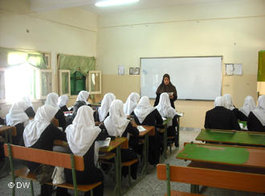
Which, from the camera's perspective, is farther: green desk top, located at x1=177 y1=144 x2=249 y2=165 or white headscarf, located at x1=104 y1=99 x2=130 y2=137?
white headscarf, located at x1=104 y1=99 x2=130 y2=137

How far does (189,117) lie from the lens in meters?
7.05

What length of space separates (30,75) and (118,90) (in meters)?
2.88

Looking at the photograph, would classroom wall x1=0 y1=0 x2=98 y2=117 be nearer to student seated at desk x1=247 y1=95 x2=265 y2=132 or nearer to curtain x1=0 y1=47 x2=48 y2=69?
curtain x1=0 y1=47 x2=48 y2=69

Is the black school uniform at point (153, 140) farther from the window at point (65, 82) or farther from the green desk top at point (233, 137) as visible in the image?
the window at point (65, 82)

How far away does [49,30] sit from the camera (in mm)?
6266

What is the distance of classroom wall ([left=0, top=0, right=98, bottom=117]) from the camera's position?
5.23 metres

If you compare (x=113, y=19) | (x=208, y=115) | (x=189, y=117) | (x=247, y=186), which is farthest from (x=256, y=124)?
(x=113, y=19)

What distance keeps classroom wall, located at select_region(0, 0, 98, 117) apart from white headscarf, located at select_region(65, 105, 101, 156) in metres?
3.34

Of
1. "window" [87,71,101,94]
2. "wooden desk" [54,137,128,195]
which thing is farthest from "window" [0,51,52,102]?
"wooden desk" [54,137,128,195]

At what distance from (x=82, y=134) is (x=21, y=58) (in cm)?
386

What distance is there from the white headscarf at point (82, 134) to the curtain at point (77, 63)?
14.5 ft

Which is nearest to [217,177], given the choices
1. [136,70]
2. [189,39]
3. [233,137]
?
[233,137]

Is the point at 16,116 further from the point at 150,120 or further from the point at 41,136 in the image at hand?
the point at 150,120

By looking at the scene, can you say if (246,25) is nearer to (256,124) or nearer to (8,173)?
(256,124)
